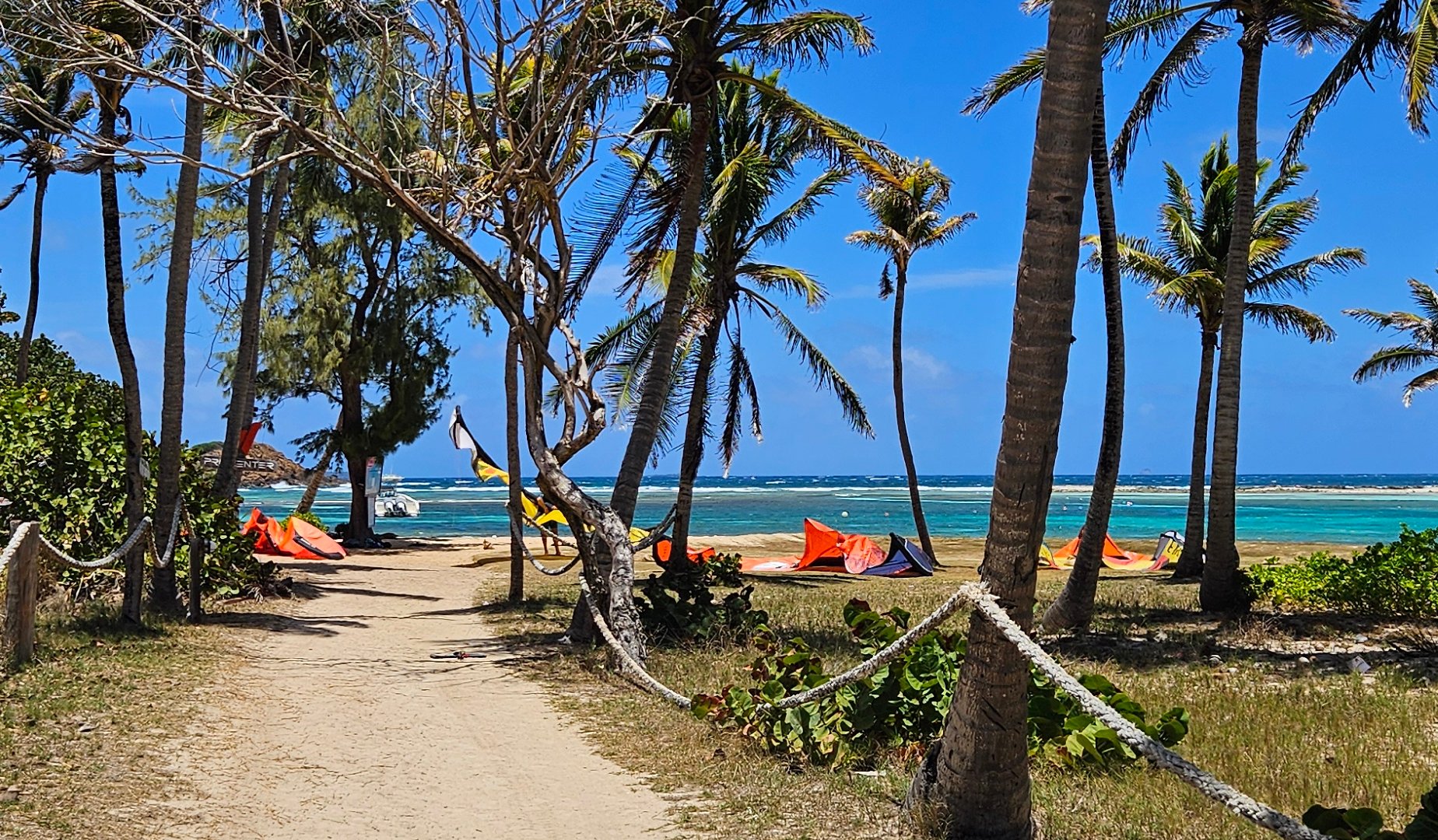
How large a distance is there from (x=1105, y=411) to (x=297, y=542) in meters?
16.8

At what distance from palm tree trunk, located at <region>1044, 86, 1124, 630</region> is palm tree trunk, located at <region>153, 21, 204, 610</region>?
906cm

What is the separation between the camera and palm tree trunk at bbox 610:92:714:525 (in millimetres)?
11352

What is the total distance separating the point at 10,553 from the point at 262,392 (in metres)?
19.5

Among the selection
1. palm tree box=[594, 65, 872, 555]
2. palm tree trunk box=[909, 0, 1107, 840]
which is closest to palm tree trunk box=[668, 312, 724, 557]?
palm tree box=[594, 65, 872, 555]

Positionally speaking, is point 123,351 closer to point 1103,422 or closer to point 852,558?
point 1103,422

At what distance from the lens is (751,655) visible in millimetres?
10078

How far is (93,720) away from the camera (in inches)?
271

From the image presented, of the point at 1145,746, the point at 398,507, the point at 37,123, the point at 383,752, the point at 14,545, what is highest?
the point at 37,123

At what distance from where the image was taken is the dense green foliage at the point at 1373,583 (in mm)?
12836

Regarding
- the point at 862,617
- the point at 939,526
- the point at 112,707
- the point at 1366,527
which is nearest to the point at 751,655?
the point at 862,617

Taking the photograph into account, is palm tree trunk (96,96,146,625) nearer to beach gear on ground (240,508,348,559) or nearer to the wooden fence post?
the wooden fence post

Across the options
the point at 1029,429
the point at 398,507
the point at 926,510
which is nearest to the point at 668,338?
the point at 1029,429

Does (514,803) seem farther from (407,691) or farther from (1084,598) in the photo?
(1084,598)

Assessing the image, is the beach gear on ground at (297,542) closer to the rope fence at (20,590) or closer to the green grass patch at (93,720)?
the green grass patch at (93,720)
